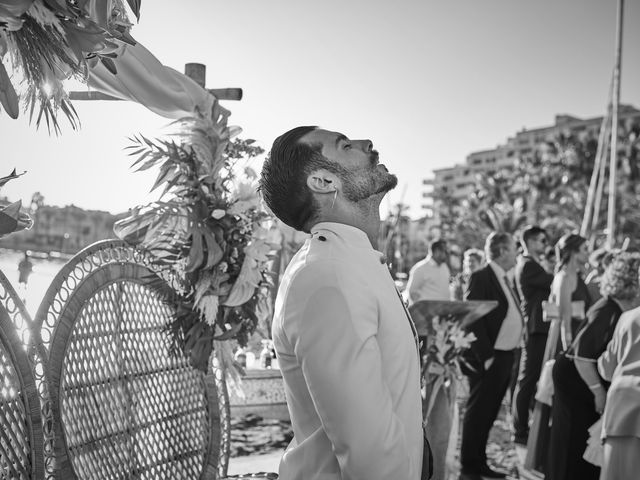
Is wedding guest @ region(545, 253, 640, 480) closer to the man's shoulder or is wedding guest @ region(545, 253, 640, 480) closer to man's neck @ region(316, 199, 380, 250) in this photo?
the man's shoulder

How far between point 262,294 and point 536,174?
165 feet

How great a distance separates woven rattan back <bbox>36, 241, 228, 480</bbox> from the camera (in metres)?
2.45

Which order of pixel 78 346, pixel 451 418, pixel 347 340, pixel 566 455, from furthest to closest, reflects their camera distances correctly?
1. pixel 451 418
2. pixel 566 455
3. pixel 78 346
4. pixel 347 340

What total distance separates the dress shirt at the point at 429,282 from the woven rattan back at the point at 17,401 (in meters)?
6.02

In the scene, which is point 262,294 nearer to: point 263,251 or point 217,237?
point 263,251

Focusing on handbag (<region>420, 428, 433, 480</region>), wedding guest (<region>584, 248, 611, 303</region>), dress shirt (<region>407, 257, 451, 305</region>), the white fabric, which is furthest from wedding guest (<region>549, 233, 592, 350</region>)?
handbag (<region>420, 428, 433, 480</region>)

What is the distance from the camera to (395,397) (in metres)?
1.61

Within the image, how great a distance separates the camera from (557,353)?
6426 mm

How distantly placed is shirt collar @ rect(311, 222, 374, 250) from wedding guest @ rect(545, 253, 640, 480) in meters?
2.94

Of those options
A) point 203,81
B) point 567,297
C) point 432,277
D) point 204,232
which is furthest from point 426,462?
point 432,277

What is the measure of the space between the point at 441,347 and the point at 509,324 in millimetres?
1404

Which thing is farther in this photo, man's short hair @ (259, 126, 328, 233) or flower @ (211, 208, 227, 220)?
flower @ (211, 208, 227, 220)

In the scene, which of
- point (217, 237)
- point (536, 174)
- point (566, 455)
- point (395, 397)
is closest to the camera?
point (395, 397)

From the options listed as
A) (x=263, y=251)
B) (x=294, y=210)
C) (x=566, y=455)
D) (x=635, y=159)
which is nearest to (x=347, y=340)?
(x=294, y=210)
